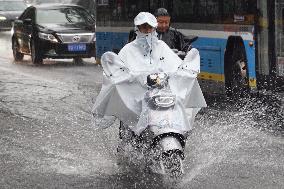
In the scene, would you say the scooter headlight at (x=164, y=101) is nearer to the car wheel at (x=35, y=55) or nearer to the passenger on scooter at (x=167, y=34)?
the passenger on scooter at (x=167, y=34)

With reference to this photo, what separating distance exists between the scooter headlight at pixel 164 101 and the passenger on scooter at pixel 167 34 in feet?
5.44

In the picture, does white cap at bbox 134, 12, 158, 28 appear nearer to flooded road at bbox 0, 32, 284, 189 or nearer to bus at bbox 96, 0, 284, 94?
flooded road at bbox 0, 32, 284, 189

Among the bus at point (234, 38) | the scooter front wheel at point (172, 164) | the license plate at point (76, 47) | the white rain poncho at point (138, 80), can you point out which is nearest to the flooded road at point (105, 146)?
the scooter front wheel at point (172, 164)

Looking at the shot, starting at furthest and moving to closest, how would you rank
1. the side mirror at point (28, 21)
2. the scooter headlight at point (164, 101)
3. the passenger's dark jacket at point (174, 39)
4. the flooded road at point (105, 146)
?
the side mirror at point (28, 21), the passenger's dark jacket at point (174, 39), the flooded road at point (105, 146), the scooter headlight at point (164, 101)

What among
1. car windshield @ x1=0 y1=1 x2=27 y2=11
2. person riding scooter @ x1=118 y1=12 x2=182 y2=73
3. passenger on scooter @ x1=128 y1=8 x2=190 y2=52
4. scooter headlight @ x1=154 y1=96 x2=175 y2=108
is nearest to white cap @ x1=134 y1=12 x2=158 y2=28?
person riding scooter @ x1=118 y1=12 x2=182 y2=73

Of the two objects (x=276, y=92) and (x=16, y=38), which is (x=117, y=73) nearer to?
(x=276, y=92)

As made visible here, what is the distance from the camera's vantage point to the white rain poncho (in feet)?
22.8

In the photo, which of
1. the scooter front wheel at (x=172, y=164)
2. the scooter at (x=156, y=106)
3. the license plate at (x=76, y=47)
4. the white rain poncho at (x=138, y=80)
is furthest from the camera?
the license plate at (x=76, y=47)

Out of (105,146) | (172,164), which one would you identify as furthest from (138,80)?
(105,146)

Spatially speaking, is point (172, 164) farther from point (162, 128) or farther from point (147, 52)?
point (147, 52)

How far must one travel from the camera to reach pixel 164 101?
22.1 ft

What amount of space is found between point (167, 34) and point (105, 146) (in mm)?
1574

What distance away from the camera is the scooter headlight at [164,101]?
6.71 metres

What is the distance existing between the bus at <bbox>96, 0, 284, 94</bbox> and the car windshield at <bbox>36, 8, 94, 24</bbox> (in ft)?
21.9
